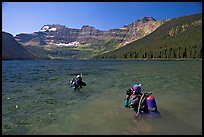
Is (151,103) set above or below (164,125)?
above

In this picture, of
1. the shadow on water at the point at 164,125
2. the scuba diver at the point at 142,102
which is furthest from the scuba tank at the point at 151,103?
the shadow on water at the point at 164,125

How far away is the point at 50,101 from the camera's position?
811 inches

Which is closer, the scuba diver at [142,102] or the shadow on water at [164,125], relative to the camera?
the shadow on water at [164,125]

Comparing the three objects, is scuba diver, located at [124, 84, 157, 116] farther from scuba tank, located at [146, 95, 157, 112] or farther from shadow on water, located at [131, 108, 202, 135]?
shadow on water, located at [131, 108, 202, 135]

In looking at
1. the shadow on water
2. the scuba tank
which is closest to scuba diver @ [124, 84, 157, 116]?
the scuba tank

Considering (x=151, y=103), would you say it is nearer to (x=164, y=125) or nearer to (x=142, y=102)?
(x=142, y=102)

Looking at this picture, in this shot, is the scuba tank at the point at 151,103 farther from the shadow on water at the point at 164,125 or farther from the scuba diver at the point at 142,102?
the shadow on water at the point at 164,125

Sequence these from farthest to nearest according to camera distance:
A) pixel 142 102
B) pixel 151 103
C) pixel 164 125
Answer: pixel 142 102 → pixel 151 103 → pixel 164 125

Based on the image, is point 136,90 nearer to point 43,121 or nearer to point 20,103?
point 43,121

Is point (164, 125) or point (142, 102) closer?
point (164, 125)

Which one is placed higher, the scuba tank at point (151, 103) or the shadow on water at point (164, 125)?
the scuba tank at point (151, 103)

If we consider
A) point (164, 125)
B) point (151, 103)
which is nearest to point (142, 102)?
point (151, 103)


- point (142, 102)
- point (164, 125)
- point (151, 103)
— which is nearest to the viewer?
point (164, 125)

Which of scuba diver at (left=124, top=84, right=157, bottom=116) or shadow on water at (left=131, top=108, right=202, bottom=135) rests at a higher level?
scuba diver at (left=124, top=84, right=157, bottom=116)
